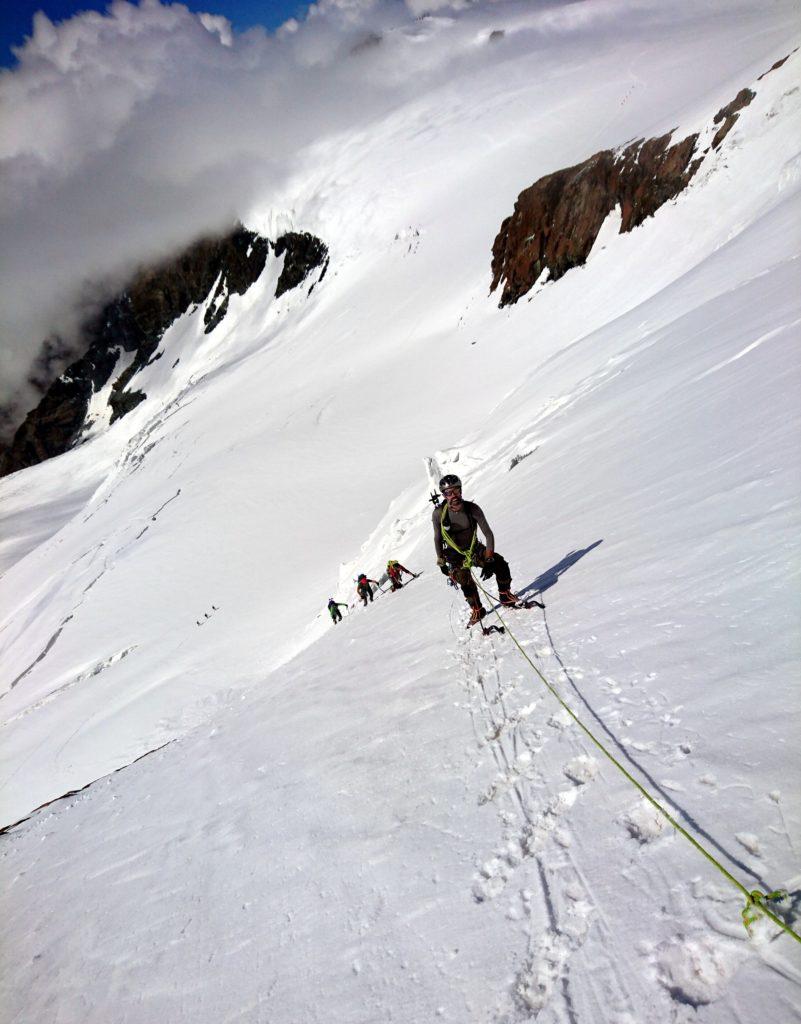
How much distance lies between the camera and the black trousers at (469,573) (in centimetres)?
622

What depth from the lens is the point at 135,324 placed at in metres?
157

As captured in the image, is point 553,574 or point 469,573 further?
point 553,574

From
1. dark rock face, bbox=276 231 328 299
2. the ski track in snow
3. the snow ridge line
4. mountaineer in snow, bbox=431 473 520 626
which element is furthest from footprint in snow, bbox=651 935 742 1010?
dark rock face, bbox=276 231 328 299

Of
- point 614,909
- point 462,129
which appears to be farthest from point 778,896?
point 462,129

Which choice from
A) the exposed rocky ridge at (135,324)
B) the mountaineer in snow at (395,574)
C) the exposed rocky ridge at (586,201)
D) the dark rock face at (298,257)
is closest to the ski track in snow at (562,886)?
the mountaineer in snow at (395,574)

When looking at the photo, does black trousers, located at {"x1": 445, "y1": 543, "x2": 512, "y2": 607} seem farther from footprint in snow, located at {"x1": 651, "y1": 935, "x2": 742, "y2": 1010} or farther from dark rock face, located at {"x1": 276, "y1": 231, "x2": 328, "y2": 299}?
dark rock face, located at {"x1": 276, "y1": 231, "x2": 328, "y2": 299}

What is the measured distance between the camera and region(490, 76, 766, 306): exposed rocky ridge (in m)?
26.8

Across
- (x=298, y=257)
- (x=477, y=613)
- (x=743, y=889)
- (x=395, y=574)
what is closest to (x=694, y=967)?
(x=743, y=889)

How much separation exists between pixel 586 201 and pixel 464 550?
3327 cm

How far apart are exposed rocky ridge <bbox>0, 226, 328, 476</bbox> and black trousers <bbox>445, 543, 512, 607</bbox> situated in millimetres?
104926

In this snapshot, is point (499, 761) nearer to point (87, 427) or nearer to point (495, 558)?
point (495, 558)

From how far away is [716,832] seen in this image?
241cm

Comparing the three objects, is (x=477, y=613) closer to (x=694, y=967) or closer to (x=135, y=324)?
(x=694, y=967)

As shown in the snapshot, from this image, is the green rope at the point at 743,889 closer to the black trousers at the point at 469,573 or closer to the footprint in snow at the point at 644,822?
the footprint in snow at the point at 644,822
